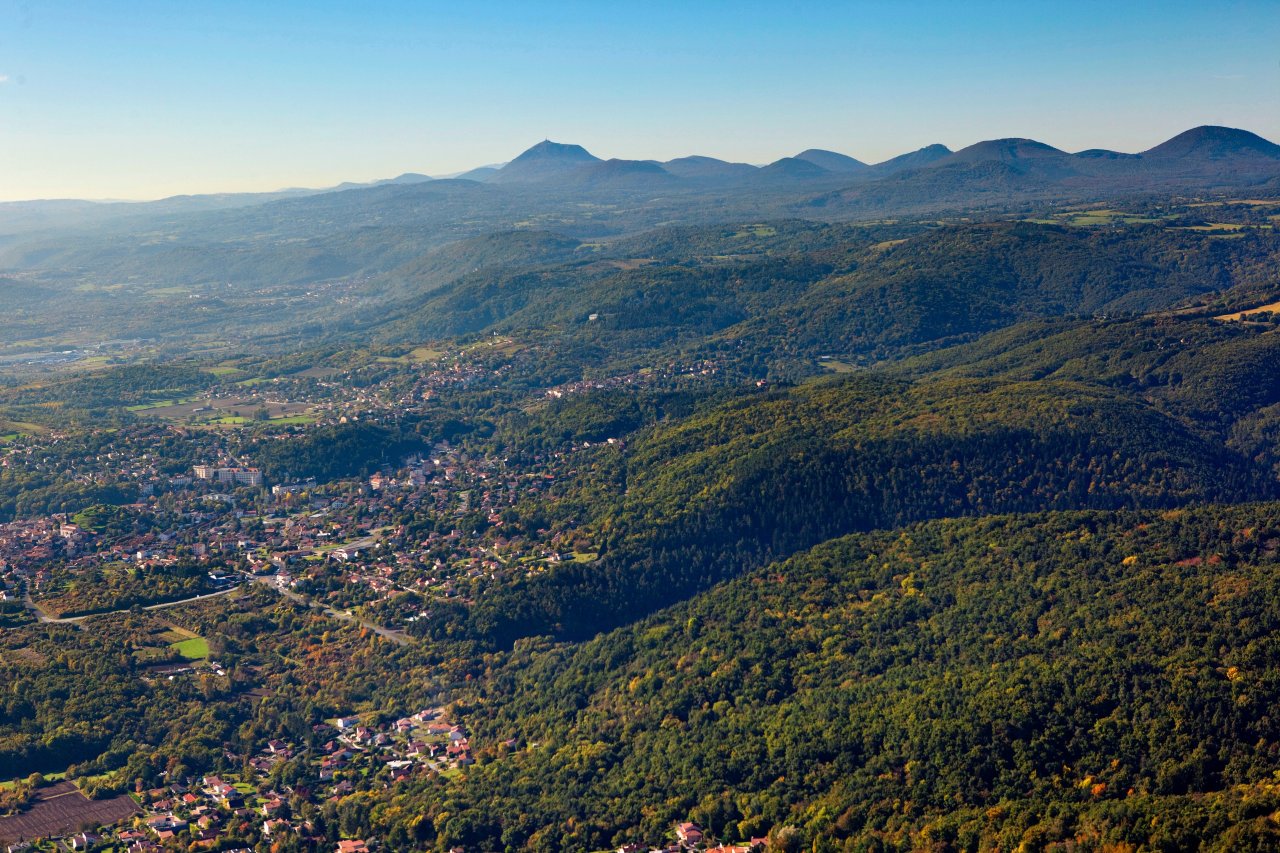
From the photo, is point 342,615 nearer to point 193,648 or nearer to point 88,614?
point 193,648

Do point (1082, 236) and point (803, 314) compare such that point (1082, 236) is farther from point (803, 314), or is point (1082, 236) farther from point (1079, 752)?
point (1079, 752)

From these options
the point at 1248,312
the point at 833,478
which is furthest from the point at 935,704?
the point at 1248,312

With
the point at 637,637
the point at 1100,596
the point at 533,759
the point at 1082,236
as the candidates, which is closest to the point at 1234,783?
the point at 1100,596

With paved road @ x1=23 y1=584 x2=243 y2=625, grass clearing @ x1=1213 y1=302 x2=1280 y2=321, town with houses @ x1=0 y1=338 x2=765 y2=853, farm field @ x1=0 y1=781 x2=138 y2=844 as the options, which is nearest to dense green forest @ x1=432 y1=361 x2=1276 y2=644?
town with houses @ x1=0 y1=338 x2=765 y2=853

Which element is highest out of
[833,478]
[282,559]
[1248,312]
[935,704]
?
[1248,312]

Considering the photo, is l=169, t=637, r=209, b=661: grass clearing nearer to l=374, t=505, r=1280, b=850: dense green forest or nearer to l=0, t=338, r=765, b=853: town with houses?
l=0, t=338, r=765, b=853: town with houses

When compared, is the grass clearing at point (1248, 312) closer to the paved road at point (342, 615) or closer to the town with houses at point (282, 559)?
the town with houses at point (282, 559)
